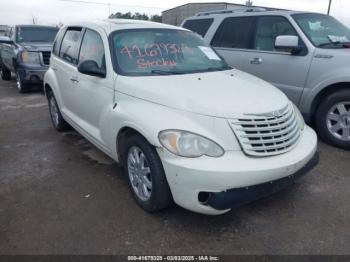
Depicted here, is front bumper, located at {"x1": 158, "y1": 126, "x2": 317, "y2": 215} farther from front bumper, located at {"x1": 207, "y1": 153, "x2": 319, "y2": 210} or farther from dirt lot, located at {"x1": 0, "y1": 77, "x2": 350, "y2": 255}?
dirt lot, located at {"x1": 0, "y1": 77, "x2": 350, "y2": 255}

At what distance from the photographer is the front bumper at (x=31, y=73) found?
849cm

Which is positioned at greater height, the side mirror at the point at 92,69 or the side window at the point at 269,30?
the side window at the point at 269,30

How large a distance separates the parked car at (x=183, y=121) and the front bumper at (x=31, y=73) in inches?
196

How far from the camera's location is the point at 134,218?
3049mm

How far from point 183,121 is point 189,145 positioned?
0.22m

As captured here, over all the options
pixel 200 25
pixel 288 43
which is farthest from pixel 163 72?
pixel 200 25

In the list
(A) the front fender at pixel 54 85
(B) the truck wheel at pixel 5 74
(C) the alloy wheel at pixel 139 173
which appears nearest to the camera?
(C) the alloy wheel at pixel 139 173

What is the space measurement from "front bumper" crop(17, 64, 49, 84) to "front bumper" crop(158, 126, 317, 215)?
7005mm

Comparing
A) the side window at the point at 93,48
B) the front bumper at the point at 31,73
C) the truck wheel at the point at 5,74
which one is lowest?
the truck wheel at the point at 5,74

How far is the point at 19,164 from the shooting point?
13.9ft

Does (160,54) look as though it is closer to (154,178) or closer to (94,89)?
(94,89)

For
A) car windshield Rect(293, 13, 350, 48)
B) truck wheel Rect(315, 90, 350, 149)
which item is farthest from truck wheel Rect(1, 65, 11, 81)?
truck wheel Rect(315, 90, 350, 149)

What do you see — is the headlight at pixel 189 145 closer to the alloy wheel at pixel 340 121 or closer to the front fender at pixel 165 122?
the front fender at pixel 165 122

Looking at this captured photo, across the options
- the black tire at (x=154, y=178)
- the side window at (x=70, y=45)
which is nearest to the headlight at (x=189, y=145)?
the black tire at (x=154, y=178)
